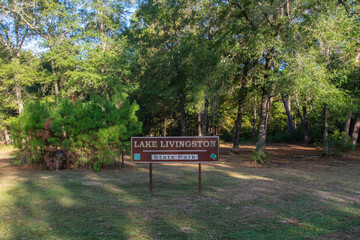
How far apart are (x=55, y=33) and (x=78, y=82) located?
15.8ft

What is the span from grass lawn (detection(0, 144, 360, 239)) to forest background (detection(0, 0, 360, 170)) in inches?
78.7

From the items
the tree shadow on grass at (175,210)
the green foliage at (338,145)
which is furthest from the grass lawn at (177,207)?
the green foliage at (338,145)

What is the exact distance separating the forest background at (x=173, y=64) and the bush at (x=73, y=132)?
0.04 metres

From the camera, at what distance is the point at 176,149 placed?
702cm

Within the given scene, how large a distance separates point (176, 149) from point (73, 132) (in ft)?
18.0

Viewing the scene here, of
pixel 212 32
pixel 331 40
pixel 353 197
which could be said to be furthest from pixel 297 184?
pixel 212 32

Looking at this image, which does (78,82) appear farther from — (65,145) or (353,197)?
(353,197)

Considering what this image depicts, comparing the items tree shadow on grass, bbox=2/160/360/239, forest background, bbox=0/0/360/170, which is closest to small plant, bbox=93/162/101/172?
forest background, bbox=0/0/360/170

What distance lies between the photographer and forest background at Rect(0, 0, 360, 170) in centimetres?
1136

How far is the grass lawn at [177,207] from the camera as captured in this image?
4.47 meters

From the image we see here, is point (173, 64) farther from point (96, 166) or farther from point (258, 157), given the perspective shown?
point (96, 166)

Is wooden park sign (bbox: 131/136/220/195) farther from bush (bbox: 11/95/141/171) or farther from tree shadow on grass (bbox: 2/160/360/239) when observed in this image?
bush (bbox: 11/95/141/171)

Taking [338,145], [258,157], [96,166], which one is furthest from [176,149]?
[338,145]

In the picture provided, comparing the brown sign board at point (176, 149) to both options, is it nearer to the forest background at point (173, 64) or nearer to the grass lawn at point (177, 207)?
the grass lawn at point (177, 207)
